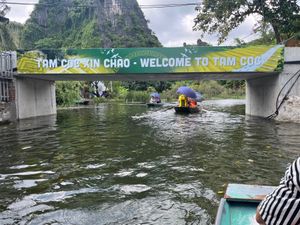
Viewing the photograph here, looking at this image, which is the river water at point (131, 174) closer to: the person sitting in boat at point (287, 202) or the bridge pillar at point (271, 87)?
the person sitting in boat at point (287, 202)

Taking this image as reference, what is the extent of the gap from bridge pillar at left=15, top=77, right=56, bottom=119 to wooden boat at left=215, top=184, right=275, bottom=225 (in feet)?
54.5

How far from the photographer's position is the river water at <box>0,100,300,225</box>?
472 centimetres

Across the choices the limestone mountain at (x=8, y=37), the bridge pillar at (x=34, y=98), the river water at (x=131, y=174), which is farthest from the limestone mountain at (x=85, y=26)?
the river water at (x=131, y=174)

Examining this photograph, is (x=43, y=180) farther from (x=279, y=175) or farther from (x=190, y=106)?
(x=190, y=106)

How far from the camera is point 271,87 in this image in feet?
58.1

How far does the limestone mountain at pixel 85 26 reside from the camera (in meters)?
79.1

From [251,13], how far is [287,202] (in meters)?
24.3

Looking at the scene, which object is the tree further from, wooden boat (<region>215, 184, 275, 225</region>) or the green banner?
wooden boat (<region>215, 184, 275, 225</region>)

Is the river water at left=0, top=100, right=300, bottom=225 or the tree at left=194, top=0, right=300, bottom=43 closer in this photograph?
the river water at left=0, top=100, right=300, bottom=225

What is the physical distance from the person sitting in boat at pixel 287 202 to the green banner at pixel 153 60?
15.6m

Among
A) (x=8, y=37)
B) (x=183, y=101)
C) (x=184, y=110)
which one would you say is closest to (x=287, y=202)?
(x=184, y=110)

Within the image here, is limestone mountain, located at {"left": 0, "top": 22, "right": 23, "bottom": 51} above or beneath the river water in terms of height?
above

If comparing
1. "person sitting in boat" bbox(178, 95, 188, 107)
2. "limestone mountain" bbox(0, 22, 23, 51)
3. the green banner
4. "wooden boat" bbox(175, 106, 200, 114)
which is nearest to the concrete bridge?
the green banner

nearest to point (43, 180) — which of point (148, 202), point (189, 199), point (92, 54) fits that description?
point (148, 202)
